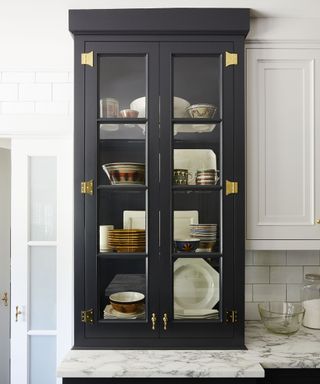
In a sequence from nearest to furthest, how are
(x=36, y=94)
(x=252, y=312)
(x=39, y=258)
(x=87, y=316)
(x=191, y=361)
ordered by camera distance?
(x=191, y=361) < (x=87, y=316) < (x=252, y=312) < (x=36, y=94) < (x=39, y=258)

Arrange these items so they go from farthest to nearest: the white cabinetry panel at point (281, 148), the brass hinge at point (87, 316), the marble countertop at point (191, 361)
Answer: the white cabinetry panel at point (281, 148)
the brass hinge at point (87, 316)
the marble countertop at point (191, 361)

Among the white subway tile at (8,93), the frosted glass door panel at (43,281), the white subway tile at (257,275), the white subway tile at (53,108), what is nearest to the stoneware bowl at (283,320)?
the white subway tile at (257,275)

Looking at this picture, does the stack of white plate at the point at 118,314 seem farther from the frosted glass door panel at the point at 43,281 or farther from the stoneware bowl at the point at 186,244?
the frosted glass door panel at the point at 43,281

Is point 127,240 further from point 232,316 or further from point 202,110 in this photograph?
point 202,110

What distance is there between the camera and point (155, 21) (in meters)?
1.62

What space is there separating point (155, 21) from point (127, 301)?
128 centimetres

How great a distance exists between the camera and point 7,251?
119 inches

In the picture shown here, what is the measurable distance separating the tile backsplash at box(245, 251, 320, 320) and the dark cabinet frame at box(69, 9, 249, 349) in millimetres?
501

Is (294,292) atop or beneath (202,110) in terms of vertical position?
beneath

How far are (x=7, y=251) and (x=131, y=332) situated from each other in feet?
5.95

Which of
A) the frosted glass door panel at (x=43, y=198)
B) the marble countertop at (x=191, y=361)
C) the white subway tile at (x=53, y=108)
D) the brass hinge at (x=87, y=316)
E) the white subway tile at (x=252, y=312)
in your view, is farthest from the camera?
the frosted glass door panel at (x=43, y=198)

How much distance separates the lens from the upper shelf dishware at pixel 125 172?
1.65 metres

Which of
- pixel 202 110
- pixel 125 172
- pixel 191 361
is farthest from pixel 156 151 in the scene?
pixel 191 361

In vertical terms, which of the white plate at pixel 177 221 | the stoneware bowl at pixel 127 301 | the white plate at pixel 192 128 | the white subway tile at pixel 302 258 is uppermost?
the white plate at pixel 192 128
